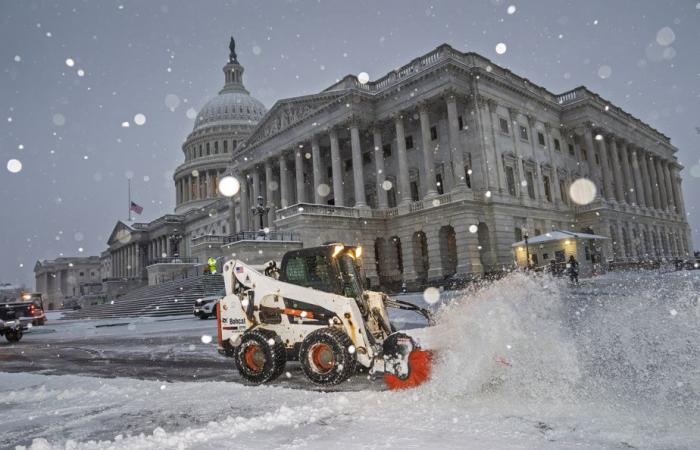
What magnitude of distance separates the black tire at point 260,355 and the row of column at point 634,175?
43834 mm

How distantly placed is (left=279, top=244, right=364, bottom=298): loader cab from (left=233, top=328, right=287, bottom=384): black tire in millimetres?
985

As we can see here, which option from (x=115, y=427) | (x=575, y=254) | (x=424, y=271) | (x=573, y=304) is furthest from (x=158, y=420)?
(x=424, y=271)

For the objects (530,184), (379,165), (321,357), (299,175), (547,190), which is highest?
(299,175)

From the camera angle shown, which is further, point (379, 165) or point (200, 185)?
point (200, 185)

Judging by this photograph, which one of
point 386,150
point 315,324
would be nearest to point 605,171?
point 386,150

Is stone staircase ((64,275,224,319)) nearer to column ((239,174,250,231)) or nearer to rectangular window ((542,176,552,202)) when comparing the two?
column ((239,174,250,231))

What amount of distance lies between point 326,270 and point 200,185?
95241mm

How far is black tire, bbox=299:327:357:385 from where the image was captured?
6659 millimetres

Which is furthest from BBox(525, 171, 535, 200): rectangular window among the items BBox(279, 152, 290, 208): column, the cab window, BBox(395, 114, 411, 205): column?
the cab window

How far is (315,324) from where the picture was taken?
7.27m

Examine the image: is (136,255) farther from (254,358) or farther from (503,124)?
(254,358)

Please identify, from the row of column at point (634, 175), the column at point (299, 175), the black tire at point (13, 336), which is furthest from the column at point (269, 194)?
the row of column at point (634, 175)

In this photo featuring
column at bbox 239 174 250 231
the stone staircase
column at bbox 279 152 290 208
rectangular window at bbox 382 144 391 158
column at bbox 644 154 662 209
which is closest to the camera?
the stone staircase

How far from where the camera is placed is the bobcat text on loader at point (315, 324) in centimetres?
661
